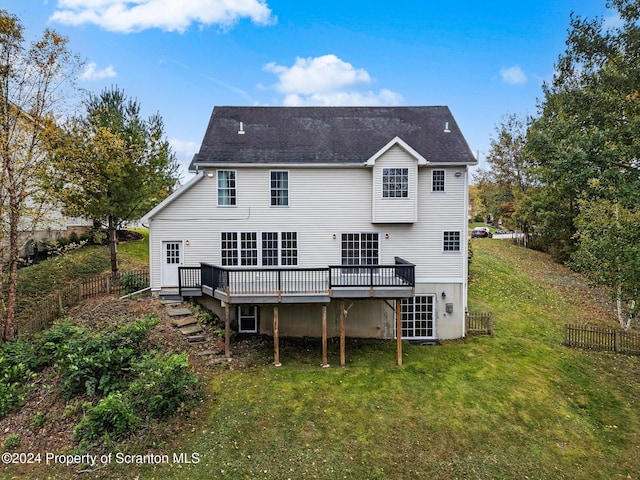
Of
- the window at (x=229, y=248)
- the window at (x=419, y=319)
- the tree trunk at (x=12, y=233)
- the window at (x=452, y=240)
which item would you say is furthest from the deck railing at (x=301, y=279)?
the tree trunk at (x=12, y=233)

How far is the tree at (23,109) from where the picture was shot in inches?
466

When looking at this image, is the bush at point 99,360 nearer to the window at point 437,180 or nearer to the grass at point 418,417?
the grass at point 418,417

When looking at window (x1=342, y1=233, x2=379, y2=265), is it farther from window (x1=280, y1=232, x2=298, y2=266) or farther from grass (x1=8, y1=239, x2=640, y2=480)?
grass (x1=8, y1=239, x2=640, y2=480)

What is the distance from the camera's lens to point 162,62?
21781 mm

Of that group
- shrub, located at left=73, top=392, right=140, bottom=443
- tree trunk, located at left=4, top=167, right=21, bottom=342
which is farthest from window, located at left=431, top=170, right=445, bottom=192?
tree trunk, located at left=4, top=167, right=21, bottom=342

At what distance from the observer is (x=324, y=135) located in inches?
609

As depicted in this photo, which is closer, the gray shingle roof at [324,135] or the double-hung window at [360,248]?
the gray shingle roof at [324,135]

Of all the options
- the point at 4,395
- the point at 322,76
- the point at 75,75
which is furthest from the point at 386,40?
the point at 4,395

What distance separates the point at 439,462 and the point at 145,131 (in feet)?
73.2

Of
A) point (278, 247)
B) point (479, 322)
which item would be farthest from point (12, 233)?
point (479, 322)

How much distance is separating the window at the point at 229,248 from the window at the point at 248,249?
0.26 metres

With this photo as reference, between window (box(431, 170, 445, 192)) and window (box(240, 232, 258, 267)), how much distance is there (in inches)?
314

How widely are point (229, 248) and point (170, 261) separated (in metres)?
2.61

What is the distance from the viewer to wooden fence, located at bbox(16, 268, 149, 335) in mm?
13359
